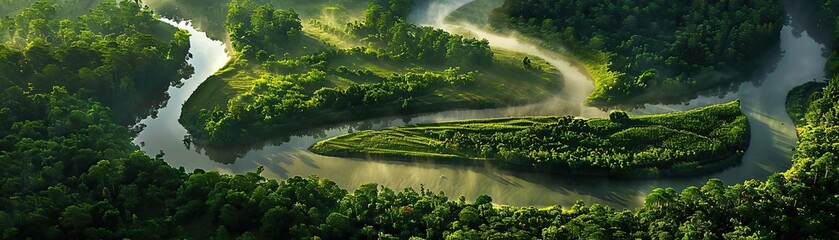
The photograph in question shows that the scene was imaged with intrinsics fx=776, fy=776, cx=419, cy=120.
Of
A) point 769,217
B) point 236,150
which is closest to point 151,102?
point 236,150

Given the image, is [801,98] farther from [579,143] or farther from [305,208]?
[305,208]

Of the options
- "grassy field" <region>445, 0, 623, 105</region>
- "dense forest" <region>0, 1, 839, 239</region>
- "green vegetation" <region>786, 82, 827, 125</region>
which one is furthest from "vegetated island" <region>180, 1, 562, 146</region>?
"green vegetation" <region>786, 82, 827, 125</region>

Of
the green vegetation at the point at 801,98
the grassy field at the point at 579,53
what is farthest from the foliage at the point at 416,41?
the green vegetation at the point at 801,98

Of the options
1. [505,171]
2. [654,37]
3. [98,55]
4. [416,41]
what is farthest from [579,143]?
[98,55]

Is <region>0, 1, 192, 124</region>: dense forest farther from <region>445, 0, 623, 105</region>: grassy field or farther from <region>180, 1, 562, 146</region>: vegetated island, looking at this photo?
<region>445, 0, 623, 105</region>: grassy field

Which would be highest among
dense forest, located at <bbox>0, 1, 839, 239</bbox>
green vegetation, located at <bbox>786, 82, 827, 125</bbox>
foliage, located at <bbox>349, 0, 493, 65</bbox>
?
foliage, located at <bbox>349, 0, 493, 65</bbox>

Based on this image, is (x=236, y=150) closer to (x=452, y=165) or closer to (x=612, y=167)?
(x=452, y=165)
